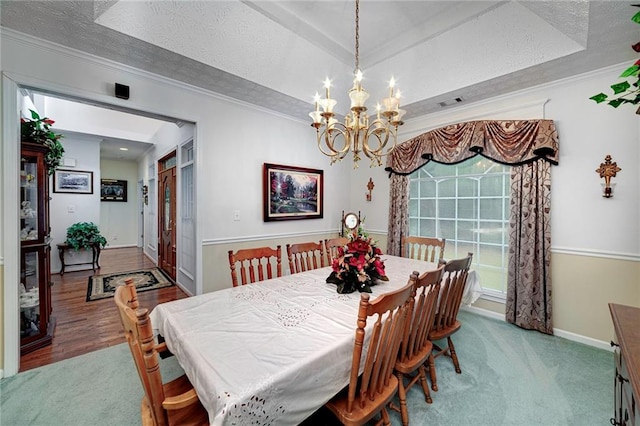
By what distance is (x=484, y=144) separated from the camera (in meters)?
3.05

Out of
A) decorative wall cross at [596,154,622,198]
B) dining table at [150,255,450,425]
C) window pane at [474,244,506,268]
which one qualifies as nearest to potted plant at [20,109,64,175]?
dining table at [150,255,450,425]

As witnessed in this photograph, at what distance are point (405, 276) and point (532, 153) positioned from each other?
198 centimetres

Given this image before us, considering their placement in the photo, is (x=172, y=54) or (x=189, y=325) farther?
(x=172, y=54)

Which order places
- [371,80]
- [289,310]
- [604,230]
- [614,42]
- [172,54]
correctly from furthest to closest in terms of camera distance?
[371,80] → [604,230] → [172,54] → [614,42] → [289,310]

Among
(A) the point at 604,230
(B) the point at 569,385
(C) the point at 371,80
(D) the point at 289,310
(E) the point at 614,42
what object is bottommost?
(B) the point at 569,385

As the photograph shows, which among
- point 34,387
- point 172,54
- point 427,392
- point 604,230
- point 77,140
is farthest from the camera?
point 77,140

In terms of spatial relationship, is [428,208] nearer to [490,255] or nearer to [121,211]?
[490,255]

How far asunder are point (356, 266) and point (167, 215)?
452cm

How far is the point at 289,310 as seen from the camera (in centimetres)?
158

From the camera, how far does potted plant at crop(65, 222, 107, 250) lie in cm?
500

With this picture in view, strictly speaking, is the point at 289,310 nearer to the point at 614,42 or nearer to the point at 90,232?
the point at 614,42

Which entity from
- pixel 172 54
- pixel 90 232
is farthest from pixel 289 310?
pixel 90 232

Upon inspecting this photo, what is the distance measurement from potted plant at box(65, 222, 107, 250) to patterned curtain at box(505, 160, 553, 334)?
7.05m

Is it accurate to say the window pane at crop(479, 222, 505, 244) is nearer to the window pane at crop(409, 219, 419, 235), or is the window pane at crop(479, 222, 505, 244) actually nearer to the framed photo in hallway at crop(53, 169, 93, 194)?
the window pane at crop(409, 219, 419, 235)
